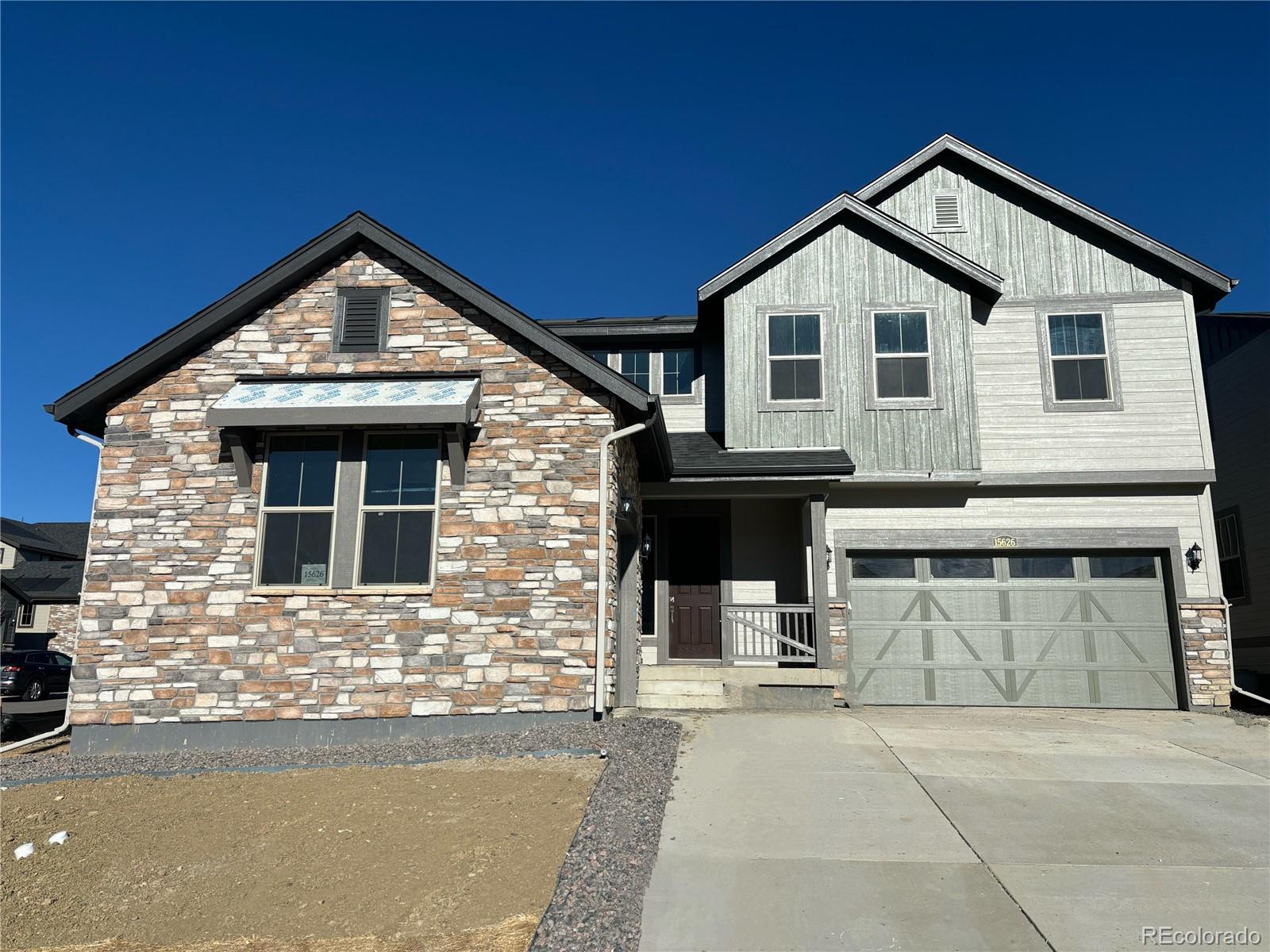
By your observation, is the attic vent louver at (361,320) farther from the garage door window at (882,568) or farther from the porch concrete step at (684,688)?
the garage door window at (882,568)

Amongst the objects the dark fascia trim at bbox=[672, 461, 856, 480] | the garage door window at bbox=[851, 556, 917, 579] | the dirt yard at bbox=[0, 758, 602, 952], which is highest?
the dark fascia trim at bbox=[672, 461, 856, 480]

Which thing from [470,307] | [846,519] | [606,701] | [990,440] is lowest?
[606,701]

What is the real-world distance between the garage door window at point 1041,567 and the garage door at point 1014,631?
0.01 m

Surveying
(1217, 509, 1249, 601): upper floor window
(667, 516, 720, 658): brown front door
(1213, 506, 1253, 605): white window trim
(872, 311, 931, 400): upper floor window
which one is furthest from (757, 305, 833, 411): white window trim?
(1217, 509, 1249, 601): upper floor window

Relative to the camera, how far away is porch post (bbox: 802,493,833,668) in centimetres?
1138

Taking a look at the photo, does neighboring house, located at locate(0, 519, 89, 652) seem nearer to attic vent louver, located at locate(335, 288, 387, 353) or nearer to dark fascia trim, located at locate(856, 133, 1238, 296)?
attic vent louver, located at locate(335, 288, 387, 353)

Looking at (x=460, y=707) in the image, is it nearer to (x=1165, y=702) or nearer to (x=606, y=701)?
(x=606, y=701)

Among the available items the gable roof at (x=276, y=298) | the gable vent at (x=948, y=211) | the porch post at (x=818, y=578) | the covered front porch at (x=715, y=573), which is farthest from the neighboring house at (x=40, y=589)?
the gable vent at (x=948, y=211)

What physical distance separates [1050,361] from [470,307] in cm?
851

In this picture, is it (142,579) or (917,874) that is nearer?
(917,874)

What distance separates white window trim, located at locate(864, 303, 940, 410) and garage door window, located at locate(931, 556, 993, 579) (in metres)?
2.20

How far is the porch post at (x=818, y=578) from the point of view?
11.4m

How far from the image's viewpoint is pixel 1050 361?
12703 mm

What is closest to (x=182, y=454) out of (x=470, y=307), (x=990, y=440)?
(x=470, y=307)
